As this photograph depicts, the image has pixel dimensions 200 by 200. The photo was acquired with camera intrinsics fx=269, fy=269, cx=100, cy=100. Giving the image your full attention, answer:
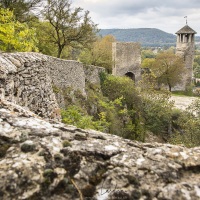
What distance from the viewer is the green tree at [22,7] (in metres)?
17.2

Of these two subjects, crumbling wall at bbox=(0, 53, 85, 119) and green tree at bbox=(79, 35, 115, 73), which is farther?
green tree at bbox=(79, 35, 115, 73)

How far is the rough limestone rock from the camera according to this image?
216 cm

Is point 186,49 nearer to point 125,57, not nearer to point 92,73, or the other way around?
point 125,57

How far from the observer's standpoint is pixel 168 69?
43.8m

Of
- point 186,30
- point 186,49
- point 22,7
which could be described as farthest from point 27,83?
point 186,30

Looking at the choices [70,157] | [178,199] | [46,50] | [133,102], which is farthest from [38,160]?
[133,102]

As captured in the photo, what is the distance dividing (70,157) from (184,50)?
2018 inches

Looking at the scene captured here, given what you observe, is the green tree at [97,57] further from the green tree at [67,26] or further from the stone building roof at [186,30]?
the stone building roof at [186,30]

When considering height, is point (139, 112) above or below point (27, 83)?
below

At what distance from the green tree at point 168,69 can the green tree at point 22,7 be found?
27290 mm

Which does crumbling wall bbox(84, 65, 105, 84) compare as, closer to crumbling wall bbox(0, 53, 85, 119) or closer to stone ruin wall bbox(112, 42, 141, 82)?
stone ruin wall bbox(112, 42, 141, 82)

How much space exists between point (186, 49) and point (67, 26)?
3437 cm

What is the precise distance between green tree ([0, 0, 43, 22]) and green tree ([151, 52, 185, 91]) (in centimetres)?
2729

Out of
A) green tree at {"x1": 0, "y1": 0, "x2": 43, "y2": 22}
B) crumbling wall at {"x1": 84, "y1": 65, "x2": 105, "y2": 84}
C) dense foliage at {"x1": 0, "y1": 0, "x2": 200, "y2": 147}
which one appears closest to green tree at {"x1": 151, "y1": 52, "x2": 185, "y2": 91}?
dense foliage at {"x1": 0, "y1": 0, "x2": 200, "y2": 147}
